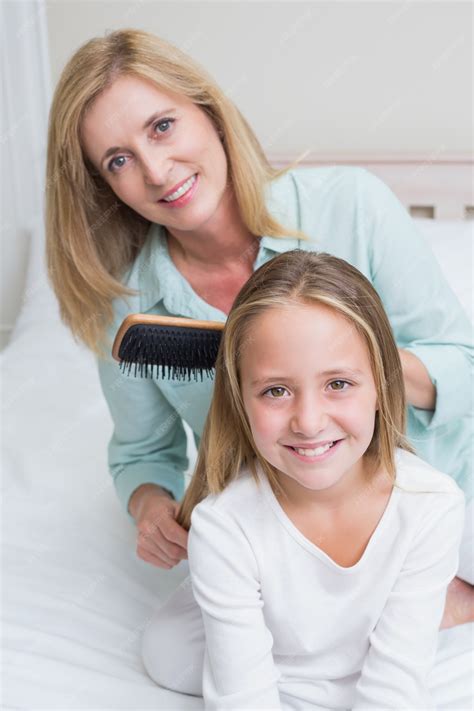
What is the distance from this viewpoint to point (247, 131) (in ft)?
4.49

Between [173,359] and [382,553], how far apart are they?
357 millimetres

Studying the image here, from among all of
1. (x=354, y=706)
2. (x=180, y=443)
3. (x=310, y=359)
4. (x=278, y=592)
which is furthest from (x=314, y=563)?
(x=180, y=443)

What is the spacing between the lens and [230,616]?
104 centimetres

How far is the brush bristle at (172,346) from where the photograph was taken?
1.09 meters

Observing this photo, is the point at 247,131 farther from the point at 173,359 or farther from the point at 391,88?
the point at 391,88

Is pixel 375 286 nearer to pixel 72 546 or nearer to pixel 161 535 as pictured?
pixel 161 535

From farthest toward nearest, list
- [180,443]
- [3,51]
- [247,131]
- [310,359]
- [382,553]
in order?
[3,51], [180,443], [247,131], [382,553], [310,359]

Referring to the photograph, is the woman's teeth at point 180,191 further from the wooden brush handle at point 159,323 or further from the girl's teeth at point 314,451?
the girl's teeth at point 314,451

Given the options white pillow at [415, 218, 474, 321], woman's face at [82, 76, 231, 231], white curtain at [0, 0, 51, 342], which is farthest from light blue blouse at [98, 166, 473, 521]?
white curtain at [0, 0, 51, 342]

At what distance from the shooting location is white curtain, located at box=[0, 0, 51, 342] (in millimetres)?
2400

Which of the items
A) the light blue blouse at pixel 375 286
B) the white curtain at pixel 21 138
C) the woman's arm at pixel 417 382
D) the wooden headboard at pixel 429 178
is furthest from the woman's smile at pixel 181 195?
the white curtain at pixel 21 138

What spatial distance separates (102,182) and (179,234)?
158 millimetres

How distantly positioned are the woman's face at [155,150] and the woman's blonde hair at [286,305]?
10.8 inches

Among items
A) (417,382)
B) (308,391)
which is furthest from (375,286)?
(308,391)
